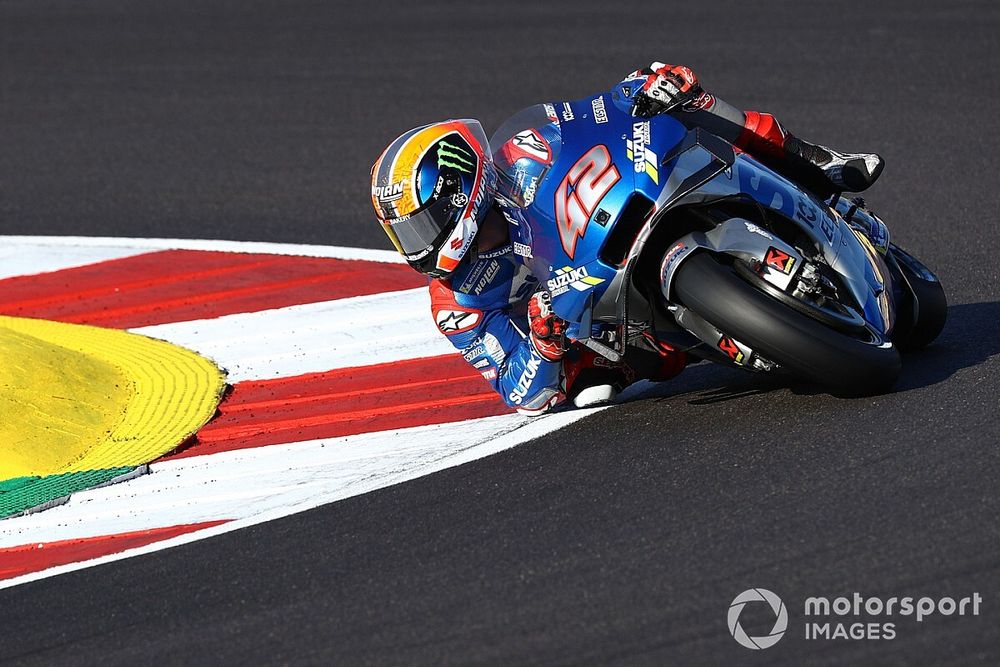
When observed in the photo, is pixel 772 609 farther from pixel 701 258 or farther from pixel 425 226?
pixel 425 226

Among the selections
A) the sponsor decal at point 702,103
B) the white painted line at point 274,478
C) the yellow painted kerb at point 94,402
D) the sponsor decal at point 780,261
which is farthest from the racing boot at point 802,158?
the yellow painted kerb at point 94,402

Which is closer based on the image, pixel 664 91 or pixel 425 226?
pixel 425 226

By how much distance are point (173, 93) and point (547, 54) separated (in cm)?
304

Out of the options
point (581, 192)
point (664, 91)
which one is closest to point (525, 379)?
point (581, 192)

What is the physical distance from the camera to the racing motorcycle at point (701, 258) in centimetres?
468

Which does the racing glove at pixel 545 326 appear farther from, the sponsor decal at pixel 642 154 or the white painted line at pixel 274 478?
the sponsor decal at pixel 642 154

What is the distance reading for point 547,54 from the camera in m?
11.4

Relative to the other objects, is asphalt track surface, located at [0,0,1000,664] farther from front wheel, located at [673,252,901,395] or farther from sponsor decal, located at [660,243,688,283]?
sponsor decal, located at [660,243,688,283]

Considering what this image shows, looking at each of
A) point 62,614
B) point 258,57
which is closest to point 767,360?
point 62,614

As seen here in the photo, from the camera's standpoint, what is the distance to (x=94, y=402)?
613 cm

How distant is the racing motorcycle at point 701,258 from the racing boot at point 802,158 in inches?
10.0

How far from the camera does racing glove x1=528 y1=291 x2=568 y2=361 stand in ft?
16.8

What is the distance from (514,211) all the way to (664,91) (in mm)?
715

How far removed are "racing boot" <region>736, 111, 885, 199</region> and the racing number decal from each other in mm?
775
